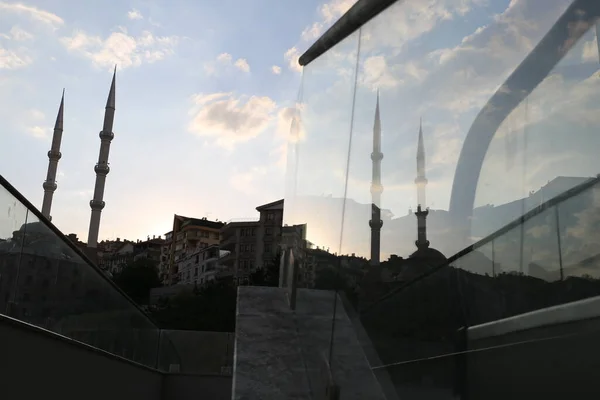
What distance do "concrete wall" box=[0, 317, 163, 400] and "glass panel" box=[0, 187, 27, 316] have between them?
21 centimetres

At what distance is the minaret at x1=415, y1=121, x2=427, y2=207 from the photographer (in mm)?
4377

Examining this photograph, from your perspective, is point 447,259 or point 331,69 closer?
point 447,259

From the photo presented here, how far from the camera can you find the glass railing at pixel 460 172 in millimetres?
2740

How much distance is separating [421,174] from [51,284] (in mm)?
3754

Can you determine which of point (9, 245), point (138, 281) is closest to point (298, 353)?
point (9, 245)

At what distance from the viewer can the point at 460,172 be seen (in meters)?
3.85

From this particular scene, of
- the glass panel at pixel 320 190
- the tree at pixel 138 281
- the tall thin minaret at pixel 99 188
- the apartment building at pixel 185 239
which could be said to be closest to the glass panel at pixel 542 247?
the glass panel at pixel 320 190

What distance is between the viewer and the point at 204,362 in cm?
1537

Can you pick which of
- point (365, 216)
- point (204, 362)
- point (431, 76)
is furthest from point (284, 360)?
point (204, 362)

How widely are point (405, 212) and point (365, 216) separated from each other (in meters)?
1.07

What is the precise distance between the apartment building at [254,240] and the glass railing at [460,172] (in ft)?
228

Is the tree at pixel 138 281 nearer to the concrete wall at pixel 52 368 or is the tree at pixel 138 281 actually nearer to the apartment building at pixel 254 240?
the apartment building at pixel 254 240

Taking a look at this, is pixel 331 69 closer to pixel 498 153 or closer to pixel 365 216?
pixel 365 216

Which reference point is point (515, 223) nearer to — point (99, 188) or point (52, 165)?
point (99, 188)
